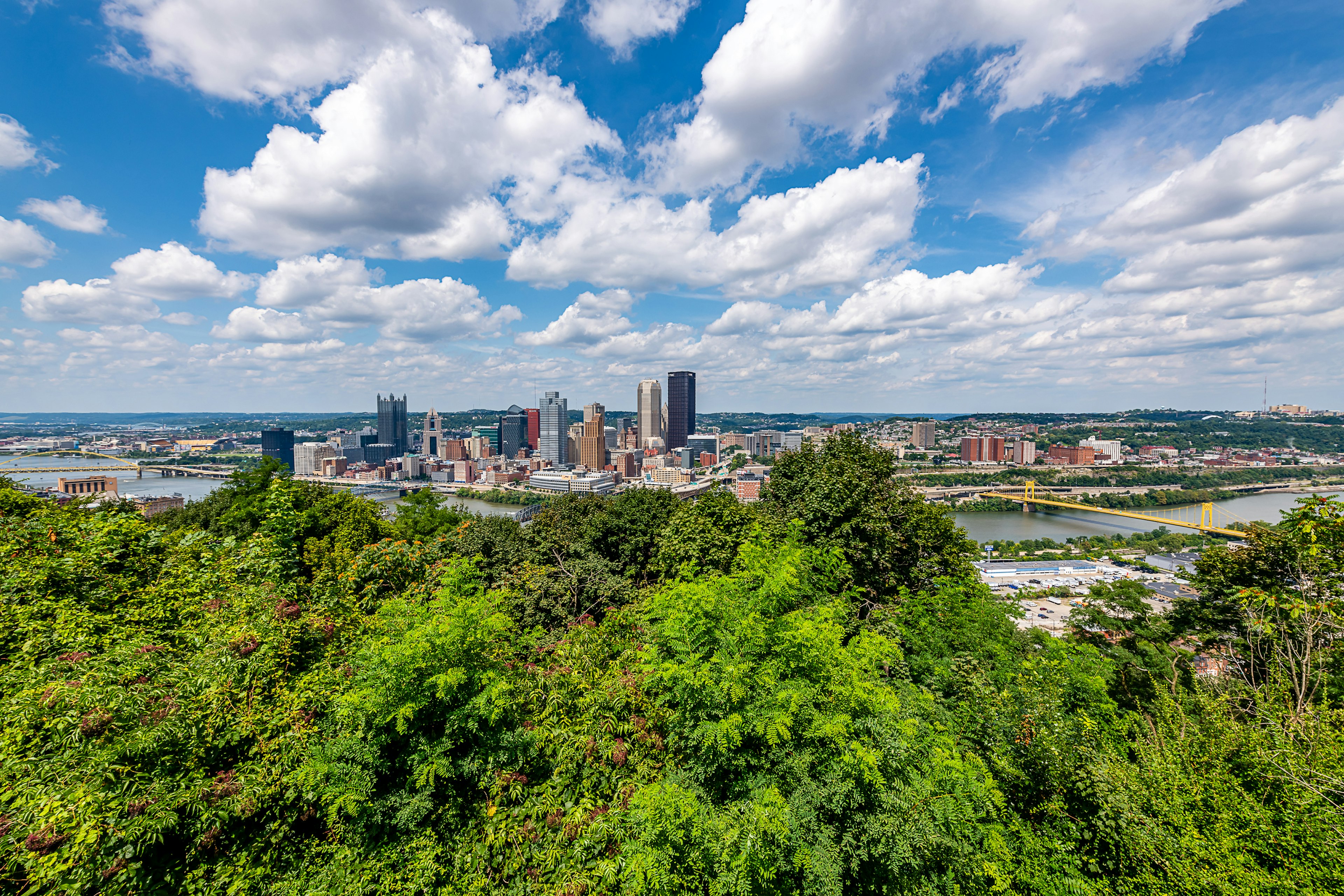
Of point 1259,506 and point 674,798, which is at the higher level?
point 674,798

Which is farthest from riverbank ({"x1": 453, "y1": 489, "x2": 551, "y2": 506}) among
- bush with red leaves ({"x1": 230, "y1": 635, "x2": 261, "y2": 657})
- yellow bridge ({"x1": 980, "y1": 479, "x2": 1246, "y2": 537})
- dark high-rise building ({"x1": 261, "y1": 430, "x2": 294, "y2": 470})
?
bush with red leaves ({"x1": 230, "y1": 635, "x2": 261, "y2": 657})

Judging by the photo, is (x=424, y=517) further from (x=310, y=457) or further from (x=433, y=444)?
(x=433, y=444)

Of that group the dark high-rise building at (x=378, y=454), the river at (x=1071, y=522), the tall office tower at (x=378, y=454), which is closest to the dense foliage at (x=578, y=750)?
the river at (x=1071, y=522)

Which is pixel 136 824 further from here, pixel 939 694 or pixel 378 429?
pixel 378 429

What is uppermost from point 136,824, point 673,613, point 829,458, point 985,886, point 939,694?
point 829,458

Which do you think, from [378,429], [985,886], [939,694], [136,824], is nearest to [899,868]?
[985,886]

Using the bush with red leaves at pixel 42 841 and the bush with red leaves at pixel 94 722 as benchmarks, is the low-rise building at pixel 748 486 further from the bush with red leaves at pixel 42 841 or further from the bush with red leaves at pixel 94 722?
the bush with red leaves at pixel 42 841
